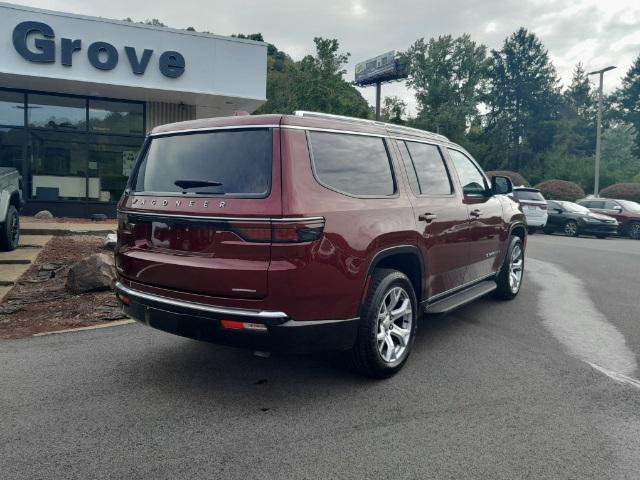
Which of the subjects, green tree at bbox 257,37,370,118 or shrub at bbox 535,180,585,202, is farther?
green tree at bbox 257,37,370,118

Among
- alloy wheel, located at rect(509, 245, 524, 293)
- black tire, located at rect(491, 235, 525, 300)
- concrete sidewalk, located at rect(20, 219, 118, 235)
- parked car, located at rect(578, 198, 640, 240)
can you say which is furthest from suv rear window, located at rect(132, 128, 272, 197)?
parked car, located at rect(578, 198, 640, 240)

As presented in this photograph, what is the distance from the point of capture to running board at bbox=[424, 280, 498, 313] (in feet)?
15.4

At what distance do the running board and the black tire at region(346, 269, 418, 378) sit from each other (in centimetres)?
60

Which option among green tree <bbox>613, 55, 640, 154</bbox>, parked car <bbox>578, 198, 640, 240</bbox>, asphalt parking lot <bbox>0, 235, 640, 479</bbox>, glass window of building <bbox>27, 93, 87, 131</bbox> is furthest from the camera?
green tree <bbox>613, 55, 640, 154</bbox>

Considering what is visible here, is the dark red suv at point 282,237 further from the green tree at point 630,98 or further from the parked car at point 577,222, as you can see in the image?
the green tree at point 630,98

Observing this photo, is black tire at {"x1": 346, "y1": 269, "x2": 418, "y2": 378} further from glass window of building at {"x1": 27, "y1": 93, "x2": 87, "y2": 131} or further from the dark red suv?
glass window of building at {"x1": 27, "y1": 93, "x2": 87, "y2": 131}

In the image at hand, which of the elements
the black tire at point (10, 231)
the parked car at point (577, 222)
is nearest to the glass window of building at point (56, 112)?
the black tire at point (10, 231)

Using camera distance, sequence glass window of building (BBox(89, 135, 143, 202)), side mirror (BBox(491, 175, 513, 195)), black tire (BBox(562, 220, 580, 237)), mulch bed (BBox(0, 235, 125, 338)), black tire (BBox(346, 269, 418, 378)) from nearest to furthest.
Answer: black tire (BBox(346, 269, 418, 378))
mulch bed (BBox(0, 235, 125, 338))
side mirror (BBox(491, 175, 513, 195))
glass window of building (BBox(89, 135, 143, 202))
black tire (BBox(562, 220, 580, 237))

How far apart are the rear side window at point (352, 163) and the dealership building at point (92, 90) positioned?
11.9 m

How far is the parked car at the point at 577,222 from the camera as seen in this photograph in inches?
795

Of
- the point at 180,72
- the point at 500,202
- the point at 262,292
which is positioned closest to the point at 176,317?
the point at 262,292

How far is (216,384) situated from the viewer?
13.0 ft

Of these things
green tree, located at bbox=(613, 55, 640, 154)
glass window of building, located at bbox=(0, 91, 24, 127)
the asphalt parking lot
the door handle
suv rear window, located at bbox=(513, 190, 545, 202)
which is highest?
green tree, located at bbox=(613, 55, 640, 154)

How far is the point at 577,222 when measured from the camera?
20.6 meters
